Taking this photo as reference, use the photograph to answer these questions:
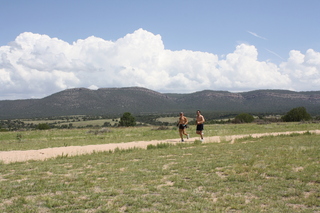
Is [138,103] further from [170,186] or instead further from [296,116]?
[170,186]

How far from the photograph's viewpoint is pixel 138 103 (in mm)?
156000

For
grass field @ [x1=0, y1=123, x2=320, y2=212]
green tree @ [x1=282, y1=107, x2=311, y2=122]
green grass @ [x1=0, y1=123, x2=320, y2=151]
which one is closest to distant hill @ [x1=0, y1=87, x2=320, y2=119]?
green tree @ [x1=282, y1=107, x2=311, y2=122]

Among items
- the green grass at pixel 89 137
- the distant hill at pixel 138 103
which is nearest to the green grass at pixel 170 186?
the green grass at pixel 89 137

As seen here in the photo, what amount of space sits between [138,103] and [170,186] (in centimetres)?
14888

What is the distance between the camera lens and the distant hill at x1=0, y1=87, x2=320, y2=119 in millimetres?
140125

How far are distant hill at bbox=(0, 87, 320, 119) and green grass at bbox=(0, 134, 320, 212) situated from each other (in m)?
130

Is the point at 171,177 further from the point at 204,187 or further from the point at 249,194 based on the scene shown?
the point at 249,194

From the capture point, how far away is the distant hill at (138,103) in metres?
140

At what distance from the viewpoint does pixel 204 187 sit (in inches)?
292

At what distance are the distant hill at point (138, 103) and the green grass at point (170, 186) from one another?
130 m

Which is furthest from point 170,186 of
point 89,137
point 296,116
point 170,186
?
point 296,116

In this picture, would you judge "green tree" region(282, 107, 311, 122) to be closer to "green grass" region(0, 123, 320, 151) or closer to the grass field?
"green grass" region(0, 123, 320, 151)

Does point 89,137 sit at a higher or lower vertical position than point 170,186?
lower

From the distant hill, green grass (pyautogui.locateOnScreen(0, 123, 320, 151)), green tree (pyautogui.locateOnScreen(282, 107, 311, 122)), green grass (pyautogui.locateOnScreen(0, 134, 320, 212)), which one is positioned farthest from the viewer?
the distant hill
